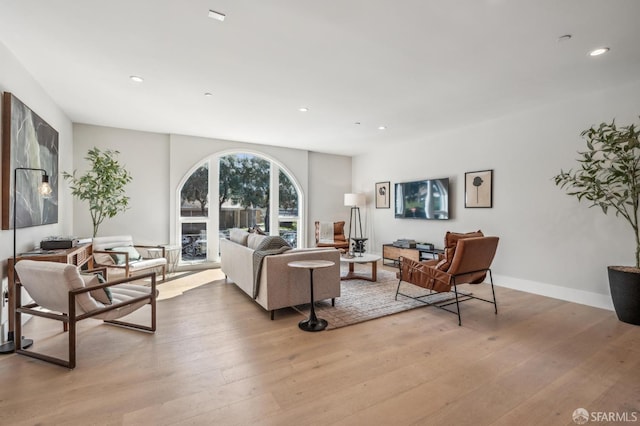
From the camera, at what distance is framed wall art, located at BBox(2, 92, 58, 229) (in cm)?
261

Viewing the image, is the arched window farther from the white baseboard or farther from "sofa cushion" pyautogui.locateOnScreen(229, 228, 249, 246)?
the white baseboard

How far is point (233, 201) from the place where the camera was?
6.35m

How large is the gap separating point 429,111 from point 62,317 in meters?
4.76

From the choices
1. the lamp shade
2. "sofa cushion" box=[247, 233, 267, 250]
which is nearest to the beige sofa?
"sofa cushion" box=[247, 233, 267, 250]

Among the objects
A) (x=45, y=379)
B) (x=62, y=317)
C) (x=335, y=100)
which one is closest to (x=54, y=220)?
(x=62, y=317)

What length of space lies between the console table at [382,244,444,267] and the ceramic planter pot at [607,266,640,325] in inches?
86.4

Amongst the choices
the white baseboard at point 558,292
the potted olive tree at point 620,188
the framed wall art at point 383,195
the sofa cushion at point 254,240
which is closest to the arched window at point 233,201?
the framed wall art at point 383,195

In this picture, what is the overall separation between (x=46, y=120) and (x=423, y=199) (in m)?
5.89

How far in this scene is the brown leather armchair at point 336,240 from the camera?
6328 millimetres

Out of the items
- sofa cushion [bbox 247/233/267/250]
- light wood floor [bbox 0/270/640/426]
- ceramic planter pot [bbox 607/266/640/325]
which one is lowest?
light wood floor [bbox 0/270/640/426]

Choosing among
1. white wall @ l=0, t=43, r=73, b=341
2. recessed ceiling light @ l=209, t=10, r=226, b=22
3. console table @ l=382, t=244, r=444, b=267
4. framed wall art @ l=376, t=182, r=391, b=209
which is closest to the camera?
recessed ceiling light @ l=209, t=10, r=226, b=22

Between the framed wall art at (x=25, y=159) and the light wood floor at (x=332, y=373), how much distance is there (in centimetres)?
118

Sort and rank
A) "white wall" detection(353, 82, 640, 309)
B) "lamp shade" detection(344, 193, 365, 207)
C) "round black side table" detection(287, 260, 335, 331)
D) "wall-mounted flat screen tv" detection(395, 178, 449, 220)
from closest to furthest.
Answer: "round black side table" detection(287, 260, 335, 331), "white wall" detection(353, 82, 640, 309), "wall-mounted flat screen tv" detection(395, 178, 449, 220), "lamp shade" detection(344, 193, 365, 207)

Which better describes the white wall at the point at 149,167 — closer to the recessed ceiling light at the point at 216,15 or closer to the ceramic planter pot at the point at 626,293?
the recessed ceiling light at the point at 216,15
